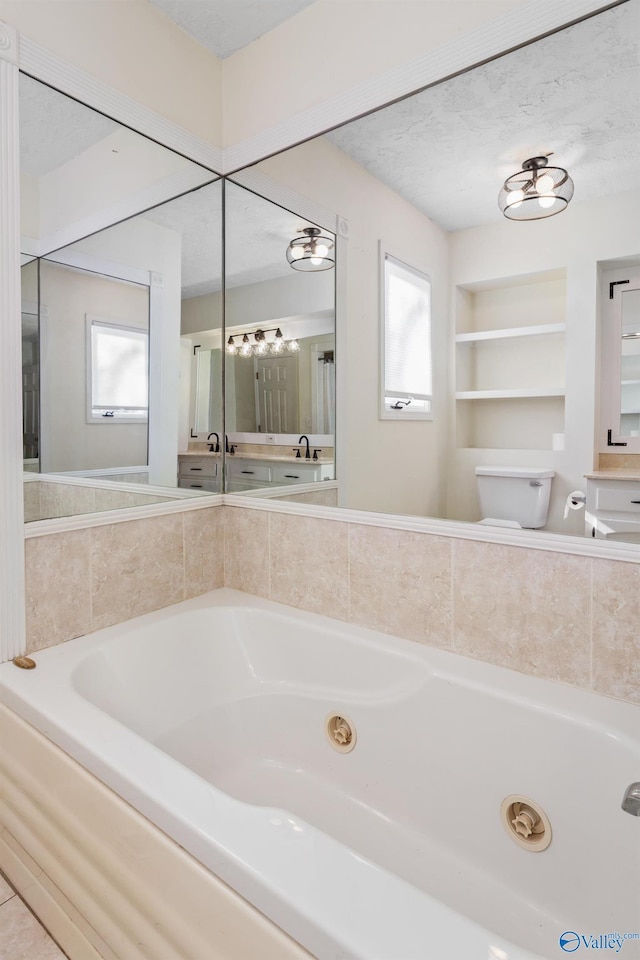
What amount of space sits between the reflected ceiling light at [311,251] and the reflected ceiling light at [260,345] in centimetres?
25

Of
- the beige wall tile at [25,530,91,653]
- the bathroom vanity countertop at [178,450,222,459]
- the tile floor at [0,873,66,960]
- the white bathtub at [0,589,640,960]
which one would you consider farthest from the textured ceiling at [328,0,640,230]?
the tile floor at [0,873,66,960]

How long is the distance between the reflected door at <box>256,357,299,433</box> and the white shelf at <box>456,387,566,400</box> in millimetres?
661

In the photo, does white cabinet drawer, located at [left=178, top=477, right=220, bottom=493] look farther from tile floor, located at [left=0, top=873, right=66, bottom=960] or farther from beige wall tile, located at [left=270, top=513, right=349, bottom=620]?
tile floor, located at [left=0, top=873, right=66, bottom=960]

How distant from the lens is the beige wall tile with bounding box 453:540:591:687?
4.31 ft

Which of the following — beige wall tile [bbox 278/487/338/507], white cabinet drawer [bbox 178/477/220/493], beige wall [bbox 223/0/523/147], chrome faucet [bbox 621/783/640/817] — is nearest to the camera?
chrome faucet [bbox 621/783/640/817]

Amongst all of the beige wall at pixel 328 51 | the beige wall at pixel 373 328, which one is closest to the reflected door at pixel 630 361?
the beige wall at pixel 373 328

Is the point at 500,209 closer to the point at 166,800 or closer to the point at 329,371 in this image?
the point at 329,371

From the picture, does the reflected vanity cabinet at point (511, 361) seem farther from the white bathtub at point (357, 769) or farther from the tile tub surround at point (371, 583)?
the white bathtub at point (357, 769)

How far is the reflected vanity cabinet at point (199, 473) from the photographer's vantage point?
6.75ft

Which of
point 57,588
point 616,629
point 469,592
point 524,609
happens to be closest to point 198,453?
point 57,588

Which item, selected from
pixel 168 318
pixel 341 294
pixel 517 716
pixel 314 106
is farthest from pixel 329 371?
pixel 517 716

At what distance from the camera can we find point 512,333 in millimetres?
1424

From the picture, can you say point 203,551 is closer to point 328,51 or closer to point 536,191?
point 536,191

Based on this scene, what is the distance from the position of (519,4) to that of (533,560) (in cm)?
138
